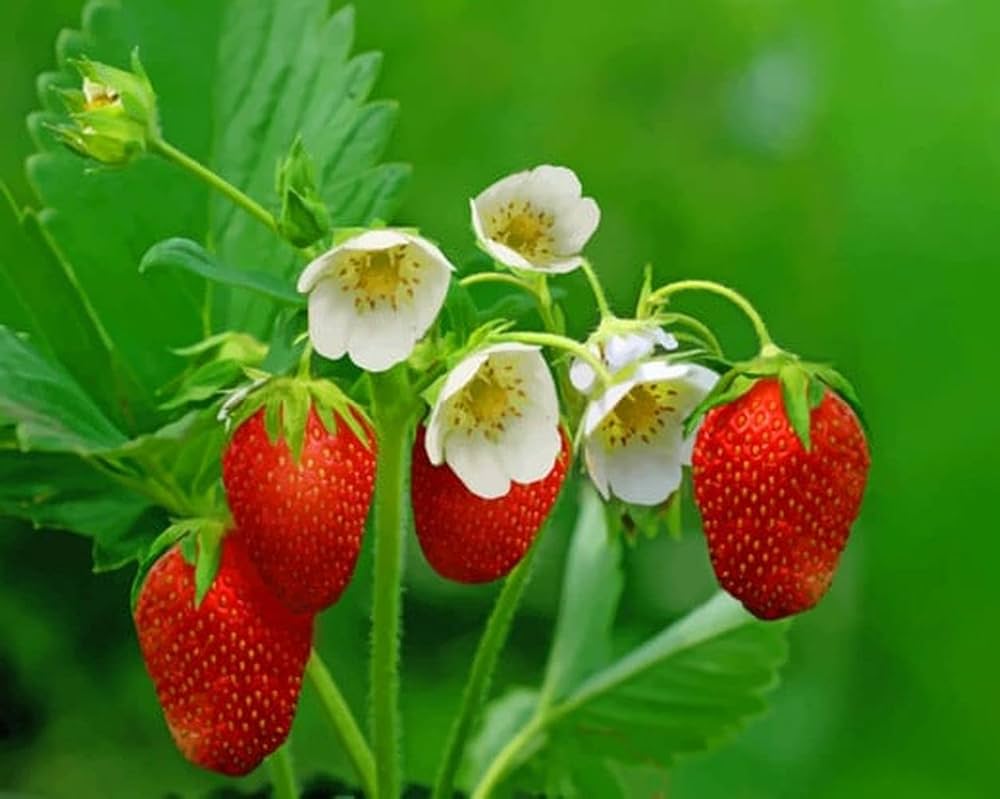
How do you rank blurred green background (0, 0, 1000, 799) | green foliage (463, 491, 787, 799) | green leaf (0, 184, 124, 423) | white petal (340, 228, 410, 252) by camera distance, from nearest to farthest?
white petal (340, 228, 410, 252) < green leaf (0, 184, 124, 423) < green foliage (463, 491, 787, 799) < blurred green background (0, 0, 1000, 799)

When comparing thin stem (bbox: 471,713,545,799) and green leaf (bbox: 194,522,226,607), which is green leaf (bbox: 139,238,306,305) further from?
thin stem (bbox: 471,713,545,799)

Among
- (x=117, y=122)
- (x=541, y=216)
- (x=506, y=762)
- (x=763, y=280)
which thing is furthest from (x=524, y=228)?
(x=763, y=280)

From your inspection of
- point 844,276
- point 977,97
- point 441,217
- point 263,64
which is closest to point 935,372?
point 844,276

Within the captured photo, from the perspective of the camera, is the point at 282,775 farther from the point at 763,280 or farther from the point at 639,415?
the point at 763,280

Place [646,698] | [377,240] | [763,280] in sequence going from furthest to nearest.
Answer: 1. [763,280]
2. [646,698]
3. [377,240]

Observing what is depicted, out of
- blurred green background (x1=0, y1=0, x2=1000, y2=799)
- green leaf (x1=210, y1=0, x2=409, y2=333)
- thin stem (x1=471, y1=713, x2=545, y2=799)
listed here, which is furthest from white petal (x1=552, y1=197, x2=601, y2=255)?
blurred green background (x1=0, y1=0, x2=1000, y2=799)
